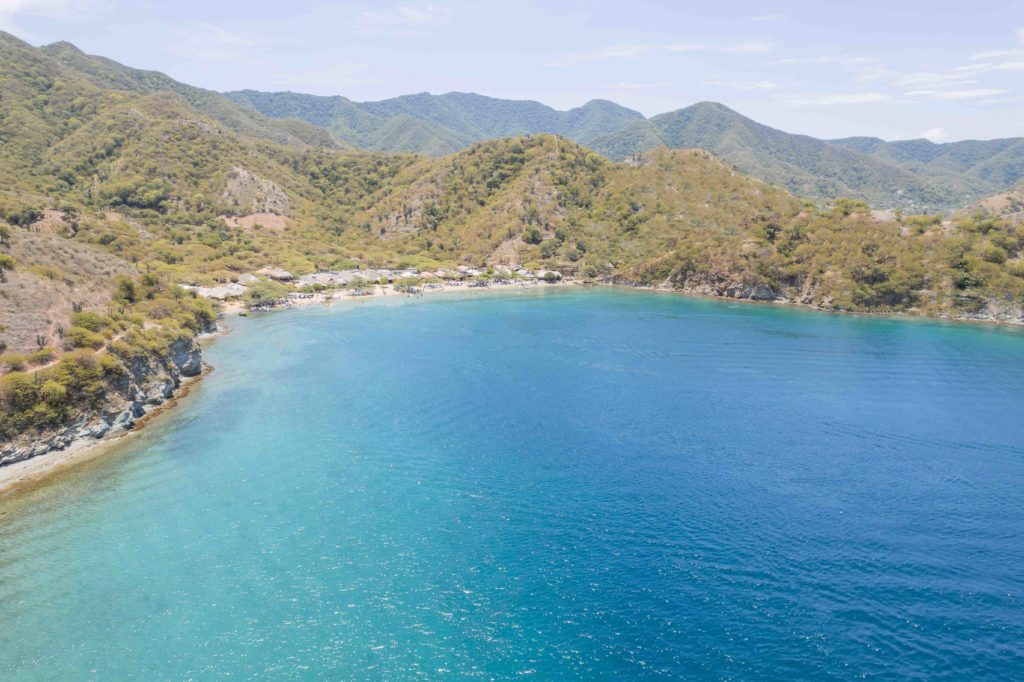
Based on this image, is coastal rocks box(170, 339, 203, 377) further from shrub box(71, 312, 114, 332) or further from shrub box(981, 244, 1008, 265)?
shrub box(981, 244, 1008, 265)

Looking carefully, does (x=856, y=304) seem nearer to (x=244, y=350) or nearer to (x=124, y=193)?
(x=244, y=350)

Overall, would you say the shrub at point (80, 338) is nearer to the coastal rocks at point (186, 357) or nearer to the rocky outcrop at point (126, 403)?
the rocky outcrop at point (126, 403)

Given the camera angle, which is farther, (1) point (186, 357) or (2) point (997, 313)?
(2) point (997, 313)

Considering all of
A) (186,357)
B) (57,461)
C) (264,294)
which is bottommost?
(57,461)

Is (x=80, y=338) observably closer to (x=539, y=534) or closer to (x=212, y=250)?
(x=539, y=534)

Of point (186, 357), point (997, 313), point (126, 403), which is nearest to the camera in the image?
point (126, 403)

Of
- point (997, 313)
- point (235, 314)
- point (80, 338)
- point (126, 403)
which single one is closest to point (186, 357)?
point (126, 403)

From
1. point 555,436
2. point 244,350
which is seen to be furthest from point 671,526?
point 244,350

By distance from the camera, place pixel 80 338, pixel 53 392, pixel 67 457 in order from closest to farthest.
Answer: pixel 67 457
pixel 53 392
pixel 80 338

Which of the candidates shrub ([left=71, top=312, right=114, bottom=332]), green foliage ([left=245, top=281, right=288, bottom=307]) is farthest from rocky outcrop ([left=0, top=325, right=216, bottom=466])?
green foliage ([left=245, top=281, right=288, bottom=307])
